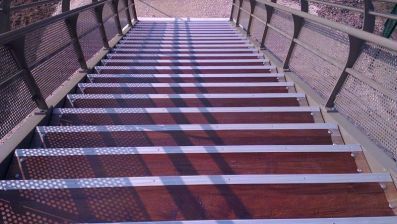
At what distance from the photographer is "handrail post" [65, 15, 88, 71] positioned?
3783 millimetres

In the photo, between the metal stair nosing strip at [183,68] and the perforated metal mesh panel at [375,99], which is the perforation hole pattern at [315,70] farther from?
the metal stair nosing strip at [183,68]

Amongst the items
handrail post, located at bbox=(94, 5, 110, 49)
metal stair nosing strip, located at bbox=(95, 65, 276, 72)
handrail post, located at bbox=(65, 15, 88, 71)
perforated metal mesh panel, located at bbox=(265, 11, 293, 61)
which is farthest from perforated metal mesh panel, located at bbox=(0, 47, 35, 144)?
perforated metal mesh panel, located at bbox=(265, 11, 293, 61)

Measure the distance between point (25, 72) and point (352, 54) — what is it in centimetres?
259

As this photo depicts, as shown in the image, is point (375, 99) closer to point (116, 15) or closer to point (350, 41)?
point (350, 41)

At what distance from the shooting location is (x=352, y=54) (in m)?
2.59

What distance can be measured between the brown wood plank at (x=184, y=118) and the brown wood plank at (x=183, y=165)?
675 mm

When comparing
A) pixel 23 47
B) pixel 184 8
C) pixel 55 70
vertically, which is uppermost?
pixel 23 47

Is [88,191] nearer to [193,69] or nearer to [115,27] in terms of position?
[193,69]

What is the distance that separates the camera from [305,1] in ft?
14.2

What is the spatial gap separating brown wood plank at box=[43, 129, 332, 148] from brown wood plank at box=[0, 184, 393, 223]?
25.2 inches

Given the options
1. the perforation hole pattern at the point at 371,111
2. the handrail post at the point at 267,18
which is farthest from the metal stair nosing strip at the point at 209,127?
the handrail post at the point at 267,18

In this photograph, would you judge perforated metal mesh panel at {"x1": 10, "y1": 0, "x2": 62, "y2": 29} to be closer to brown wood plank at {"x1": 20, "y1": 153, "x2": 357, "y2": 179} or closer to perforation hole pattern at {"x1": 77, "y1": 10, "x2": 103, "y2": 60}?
perforation hole pattern at {"x1": 77, "y1": 10, "x2": 103, "y2": 60}

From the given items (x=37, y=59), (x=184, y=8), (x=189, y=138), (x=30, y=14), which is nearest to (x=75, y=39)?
(x=37, y=59)

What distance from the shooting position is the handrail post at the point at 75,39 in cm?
378
